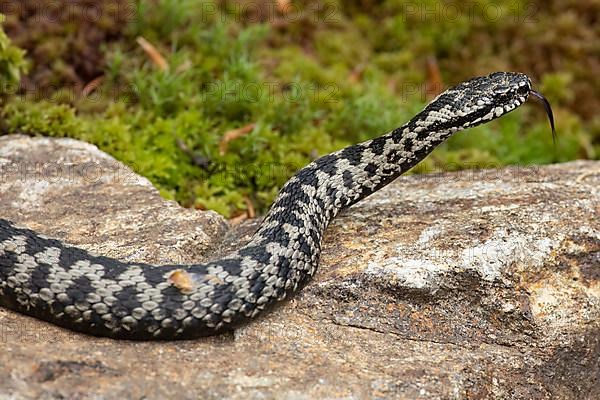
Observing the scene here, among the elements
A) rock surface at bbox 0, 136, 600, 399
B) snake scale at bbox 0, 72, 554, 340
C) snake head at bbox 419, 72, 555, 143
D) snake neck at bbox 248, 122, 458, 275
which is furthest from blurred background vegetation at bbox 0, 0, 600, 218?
snake scale at bbox 0, 72, 554, 340

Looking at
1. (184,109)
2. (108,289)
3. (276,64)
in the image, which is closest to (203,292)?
(108,289)

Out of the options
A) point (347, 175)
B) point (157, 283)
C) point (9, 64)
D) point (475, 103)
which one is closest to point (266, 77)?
point (9, 64)

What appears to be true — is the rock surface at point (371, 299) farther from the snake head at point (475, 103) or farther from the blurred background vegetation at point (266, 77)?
→ the blurred background vegetation at point (266, 77)

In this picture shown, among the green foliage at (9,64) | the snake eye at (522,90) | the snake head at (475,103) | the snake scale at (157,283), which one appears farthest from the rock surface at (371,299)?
the green foliage at (9,64)

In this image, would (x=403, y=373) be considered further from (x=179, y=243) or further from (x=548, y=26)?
(x=548, y=26)

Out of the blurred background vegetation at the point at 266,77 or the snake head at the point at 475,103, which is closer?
the snake head at the point at 475,103
